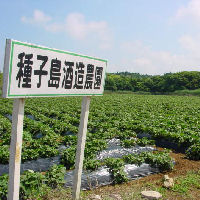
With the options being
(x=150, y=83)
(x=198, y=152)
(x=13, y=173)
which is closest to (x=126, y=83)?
(x=150, y=83)

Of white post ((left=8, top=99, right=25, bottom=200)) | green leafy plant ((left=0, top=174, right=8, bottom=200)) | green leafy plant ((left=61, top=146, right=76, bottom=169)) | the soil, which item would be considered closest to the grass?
the soil

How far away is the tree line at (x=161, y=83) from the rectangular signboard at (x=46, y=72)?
73093 mm

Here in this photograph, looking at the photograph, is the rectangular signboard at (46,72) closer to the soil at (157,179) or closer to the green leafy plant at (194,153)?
the soil at (157,179)

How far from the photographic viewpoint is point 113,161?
6.36 meters

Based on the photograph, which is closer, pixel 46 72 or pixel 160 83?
pixel 46 72

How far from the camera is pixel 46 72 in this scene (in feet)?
11.2

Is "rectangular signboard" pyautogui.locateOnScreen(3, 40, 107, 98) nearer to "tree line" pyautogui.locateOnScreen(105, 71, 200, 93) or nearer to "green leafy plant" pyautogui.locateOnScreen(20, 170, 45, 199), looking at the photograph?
"green leafy plant" pyautogui.locateOnScreen(20, 170, 45, 199)

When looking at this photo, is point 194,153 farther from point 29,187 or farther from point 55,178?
point 29,187

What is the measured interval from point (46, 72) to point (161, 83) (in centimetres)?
7622

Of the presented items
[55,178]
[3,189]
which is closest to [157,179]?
[55,178]

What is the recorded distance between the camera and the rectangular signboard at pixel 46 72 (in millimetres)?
2967

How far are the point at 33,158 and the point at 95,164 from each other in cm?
216

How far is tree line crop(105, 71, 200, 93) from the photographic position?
245ft

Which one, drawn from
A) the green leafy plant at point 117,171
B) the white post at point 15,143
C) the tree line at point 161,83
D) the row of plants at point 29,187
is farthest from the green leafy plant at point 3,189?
the tree line at point 161,83
